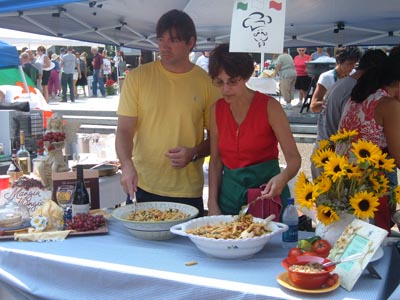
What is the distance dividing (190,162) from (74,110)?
432 inches

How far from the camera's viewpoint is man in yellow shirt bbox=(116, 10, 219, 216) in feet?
7.56

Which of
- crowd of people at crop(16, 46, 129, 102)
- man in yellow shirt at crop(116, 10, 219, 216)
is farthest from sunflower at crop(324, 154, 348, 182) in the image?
crowd of people at crop(16, 46, 129, 102)

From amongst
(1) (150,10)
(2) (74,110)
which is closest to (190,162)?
(1) (150,10)

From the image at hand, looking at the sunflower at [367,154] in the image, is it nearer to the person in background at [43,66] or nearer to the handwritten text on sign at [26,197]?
A: the handwritten text on sign at [26,197]

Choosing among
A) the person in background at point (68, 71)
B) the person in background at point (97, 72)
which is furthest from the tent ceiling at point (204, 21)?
the person in background at point (97, 72)

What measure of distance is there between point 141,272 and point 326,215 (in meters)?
0.63

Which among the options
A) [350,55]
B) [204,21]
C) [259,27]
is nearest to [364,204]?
[259,27]

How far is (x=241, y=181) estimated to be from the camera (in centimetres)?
206

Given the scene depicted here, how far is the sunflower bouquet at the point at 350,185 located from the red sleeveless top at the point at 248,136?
410 mm

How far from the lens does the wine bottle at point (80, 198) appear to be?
2.13m

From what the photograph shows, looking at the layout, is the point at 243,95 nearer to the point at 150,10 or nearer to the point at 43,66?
the point at 150,10

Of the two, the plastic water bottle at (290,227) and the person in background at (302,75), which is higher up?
the person in background at (302,75)

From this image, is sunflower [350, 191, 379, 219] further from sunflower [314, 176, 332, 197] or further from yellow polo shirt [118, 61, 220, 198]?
yellow polo shirt [118, 61, 220, 198]

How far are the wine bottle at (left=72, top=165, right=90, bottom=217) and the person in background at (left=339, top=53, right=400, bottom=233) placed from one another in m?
1.34
